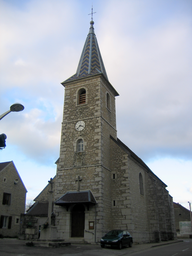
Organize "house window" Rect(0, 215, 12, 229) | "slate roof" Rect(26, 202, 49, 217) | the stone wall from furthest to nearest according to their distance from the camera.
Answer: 1. the stone wall
2. "house window" Rect(0, 215, 12, 229)
3. "slate roof" Rect(26, 202, 49, 217)

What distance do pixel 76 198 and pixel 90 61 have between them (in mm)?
13918

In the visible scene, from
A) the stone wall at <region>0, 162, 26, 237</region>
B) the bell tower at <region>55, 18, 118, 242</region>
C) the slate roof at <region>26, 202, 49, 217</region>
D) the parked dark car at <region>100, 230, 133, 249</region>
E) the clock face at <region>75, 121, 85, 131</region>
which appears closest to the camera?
the parked dark car at <region>100, 230, 133, 249</region>

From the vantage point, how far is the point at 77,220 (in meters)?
17.6

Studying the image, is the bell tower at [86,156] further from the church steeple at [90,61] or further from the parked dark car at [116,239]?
the parked dark car at [116,239]

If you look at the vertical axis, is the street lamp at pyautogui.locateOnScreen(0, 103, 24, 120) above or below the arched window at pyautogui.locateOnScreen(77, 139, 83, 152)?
below

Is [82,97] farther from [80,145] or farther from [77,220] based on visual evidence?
[77,220]

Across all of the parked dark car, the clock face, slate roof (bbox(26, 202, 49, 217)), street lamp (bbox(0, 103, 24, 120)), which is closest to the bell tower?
the clock face

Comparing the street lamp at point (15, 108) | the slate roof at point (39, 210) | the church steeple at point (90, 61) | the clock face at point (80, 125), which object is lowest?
the slate roof at point (39, 210)

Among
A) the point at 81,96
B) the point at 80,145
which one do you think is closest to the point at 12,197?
the point at 80,145

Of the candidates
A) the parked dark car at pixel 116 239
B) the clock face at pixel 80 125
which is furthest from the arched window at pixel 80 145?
the parked dark car at pixel 116 239

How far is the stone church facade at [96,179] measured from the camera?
56.8ft

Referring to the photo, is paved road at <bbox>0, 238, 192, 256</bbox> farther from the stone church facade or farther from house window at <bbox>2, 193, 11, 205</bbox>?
house window at <bbox>2, 193, 11, 205</bbox>

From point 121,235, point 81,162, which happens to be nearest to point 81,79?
point 81,162

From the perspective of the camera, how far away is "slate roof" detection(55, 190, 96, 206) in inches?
660
